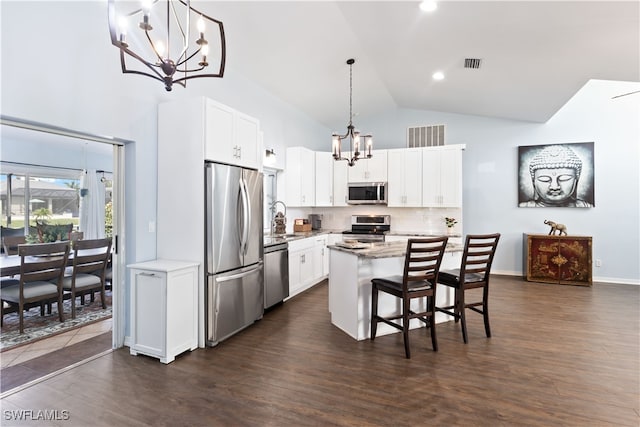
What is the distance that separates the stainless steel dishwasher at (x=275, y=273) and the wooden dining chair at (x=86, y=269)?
6.94 ft

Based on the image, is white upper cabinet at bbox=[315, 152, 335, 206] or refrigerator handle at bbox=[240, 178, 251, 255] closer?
refrigerator handle at bbox=[240, 178, 251, 255]

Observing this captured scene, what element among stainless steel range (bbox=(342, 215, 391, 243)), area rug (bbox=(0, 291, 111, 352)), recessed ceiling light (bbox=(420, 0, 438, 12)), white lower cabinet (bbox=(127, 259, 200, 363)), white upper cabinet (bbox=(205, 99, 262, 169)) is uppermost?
recessed ceiling light (bbox=(420, 0, 438, 12))

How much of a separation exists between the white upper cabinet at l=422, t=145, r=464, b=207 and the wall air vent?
23.5 inches

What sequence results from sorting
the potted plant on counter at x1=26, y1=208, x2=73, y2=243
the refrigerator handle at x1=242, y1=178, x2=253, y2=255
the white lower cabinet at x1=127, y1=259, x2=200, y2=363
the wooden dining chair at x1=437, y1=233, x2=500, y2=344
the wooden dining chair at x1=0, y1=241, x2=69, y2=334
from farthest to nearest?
the potted plant on counter at x1=26, y1=208, x2=73, y2=243, the refrigerator handle at x1=242, y1=178, x2=253, y2=255, the wooden dining chair at x1=0, y1=241, x2=69, y2=334, the wooden dining chair at x1=437, y1=233, x2=500, y2=344, the white lower cabinet at x1=127, y1=259, x2=200, y2=363

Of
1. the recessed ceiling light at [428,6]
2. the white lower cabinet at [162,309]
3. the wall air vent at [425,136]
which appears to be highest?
the recessed ceiling light at [428,6]

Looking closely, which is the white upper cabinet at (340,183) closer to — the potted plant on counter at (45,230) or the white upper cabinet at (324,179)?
the white upper cabinet at (324,179)

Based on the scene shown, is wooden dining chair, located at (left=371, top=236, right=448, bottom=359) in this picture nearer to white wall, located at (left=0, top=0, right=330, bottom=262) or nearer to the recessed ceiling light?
the recessed ceiling light

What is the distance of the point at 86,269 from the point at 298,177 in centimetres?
352

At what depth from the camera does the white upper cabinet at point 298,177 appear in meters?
5.98

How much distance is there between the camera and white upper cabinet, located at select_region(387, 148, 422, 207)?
6.07m

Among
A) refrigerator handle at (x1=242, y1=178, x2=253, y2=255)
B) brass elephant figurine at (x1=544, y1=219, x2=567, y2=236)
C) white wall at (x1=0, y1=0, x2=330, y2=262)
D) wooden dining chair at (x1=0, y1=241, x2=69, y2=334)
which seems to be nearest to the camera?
white wall at (x1=0, y1=0, x2=330, y2=262)

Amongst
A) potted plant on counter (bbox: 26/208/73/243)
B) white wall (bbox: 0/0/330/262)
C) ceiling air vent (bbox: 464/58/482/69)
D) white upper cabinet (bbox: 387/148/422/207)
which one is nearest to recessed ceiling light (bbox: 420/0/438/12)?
ceiling air vent (bbox: 464/58/482/69)

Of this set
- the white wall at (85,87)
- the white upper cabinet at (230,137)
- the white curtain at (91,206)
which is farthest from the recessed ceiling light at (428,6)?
the white curtain at (91,206)

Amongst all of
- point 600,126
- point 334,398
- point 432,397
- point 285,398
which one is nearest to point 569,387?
point 432,397
